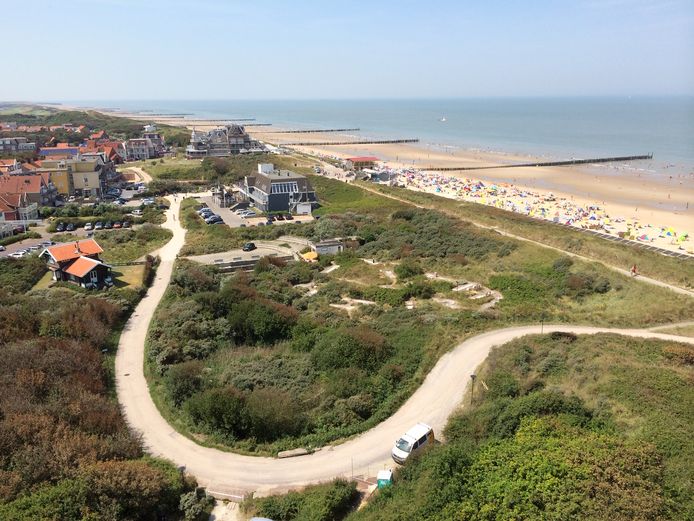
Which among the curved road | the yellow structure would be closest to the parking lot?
the yellow structure

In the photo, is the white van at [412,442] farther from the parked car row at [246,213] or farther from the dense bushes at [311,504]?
the parked car row at [246,213]

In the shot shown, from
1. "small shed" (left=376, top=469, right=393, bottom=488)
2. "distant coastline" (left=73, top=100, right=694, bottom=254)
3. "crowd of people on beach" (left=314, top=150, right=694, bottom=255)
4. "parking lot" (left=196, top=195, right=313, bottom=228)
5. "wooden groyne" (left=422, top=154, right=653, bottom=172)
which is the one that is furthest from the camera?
"wooden groyne" (left=422, top=154, right=653, bottom=172)

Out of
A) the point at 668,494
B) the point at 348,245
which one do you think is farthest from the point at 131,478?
the point at 348,245

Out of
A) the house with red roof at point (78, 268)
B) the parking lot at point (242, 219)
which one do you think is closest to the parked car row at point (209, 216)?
the parking lot at point (242, 219)

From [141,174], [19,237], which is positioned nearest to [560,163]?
[141,174]

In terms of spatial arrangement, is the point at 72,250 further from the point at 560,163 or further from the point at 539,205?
the point at 560,163

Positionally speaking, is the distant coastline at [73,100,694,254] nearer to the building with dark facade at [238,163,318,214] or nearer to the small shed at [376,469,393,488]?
the building with dark facade at [238,163,318,214]
